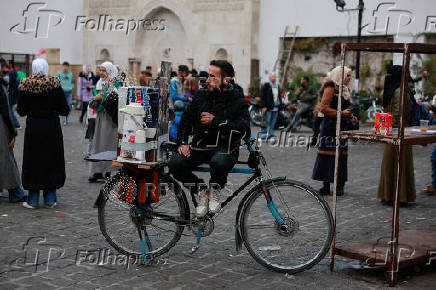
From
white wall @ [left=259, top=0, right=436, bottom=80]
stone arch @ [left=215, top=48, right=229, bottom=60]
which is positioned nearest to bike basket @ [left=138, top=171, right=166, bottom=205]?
white wall @ [left=259, top=0, right=436, bottom=80]

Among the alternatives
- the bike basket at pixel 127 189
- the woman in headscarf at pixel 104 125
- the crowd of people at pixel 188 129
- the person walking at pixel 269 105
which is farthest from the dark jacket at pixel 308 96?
the bike basket at pixel 127 189

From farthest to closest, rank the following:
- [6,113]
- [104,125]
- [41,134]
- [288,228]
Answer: [104,125] → [6,113] → [41,134] → [288,228]

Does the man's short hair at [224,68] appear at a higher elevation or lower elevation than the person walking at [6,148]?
higher

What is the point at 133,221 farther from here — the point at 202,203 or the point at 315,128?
the point at 315,128

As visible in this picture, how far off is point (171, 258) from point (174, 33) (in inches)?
948

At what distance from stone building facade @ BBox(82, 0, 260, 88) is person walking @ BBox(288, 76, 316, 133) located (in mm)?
5460

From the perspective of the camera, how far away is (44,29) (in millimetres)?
32531

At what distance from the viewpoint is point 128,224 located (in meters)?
5.90

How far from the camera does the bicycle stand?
5.42m

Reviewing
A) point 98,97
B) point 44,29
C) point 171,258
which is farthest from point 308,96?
point 44,29

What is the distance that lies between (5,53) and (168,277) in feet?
92.7

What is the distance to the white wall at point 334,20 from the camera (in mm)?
21031

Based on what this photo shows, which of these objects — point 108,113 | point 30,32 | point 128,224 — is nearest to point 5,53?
point 30,32

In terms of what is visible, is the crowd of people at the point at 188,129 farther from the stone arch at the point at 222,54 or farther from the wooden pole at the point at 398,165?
the stone arch at the point at 222,54
